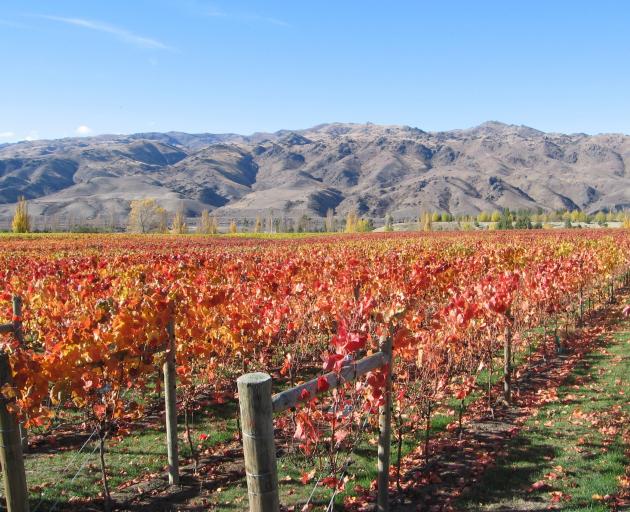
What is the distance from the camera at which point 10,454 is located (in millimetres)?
3898

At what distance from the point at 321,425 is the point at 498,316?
10.6ft

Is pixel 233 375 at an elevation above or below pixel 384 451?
below

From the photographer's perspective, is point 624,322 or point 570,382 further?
point 624,322

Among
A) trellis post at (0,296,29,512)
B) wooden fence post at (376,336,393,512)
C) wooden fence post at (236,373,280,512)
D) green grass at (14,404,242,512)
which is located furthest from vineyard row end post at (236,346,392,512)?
green grass at (14,404,242,512)

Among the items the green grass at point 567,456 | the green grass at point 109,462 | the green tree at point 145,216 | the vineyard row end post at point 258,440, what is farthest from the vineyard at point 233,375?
the green tree at point 145,216

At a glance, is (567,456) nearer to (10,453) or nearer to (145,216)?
(10,453)

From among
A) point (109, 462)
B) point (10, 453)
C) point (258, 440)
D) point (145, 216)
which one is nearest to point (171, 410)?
point (109, 462)

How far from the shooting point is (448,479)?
565 centimetres

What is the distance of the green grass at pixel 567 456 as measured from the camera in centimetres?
511

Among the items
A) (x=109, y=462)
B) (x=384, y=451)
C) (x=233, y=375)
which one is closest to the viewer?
(x=384, y=451)

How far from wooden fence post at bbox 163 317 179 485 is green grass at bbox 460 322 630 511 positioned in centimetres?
320

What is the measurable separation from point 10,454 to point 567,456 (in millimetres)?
5742

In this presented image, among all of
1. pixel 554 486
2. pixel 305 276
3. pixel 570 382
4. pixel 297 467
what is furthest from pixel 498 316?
pixel 305 276

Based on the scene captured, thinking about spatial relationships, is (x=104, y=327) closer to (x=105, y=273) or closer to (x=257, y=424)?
(x=257, y=424)
